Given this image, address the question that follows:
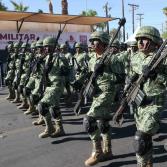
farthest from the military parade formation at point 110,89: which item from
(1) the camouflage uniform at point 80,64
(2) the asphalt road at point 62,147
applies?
(1) the camouflage uniform at point 80,64

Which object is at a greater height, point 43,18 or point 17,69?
point 43,18

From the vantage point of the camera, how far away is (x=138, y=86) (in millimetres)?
4754

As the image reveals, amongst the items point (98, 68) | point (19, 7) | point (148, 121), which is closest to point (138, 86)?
point (148, 121)

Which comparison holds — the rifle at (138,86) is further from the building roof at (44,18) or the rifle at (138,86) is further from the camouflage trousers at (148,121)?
the building roof at (44,18)

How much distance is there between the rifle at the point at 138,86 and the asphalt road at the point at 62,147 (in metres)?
1.29

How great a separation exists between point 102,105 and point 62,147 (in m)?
1.55

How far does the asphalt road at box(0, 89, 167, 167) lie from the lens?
20.3ft

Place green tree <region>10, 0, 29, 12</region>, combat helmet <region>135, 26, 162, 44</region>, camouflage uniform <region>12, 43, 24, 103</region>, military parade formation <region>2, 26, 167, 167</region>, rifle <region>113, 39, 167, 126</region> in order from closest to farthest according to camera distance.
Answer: rifle <region>113, 39, 167, 126</region> < military parade formation <region>2, 26, 167, 167</region> < combat helmet <region>135, 26, 162, 44</region> < camouflage uniform <region>12, 43, 24, 103</region> < green tree <region>10, 0, 29, 12</region>

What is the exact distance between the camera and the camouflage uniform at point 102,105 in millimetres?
5871

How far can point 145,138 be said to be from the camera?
4.59 meters

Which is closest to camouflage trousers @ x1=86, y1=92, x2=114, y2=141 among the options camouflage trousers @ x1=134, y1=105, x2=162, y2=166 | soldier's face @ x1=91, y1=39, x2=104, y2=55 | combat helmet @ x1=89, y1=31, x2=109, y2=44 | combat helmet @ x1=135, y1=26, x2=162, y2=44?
soldier's face @ x1=91, y1=39, x2=104, y2=55

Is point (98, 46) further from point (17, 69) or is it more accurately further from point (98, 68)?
point (17, 69)

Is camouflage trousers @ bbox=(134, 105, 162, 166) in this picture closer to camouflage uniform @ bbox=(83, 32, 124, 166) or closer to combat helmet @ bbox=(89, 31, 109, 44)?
camouflage uniform @ bbox=(83, 32, 124, 166)

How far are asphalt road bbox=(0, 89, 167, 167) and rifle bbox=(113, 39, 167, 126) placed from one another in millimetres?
1292
